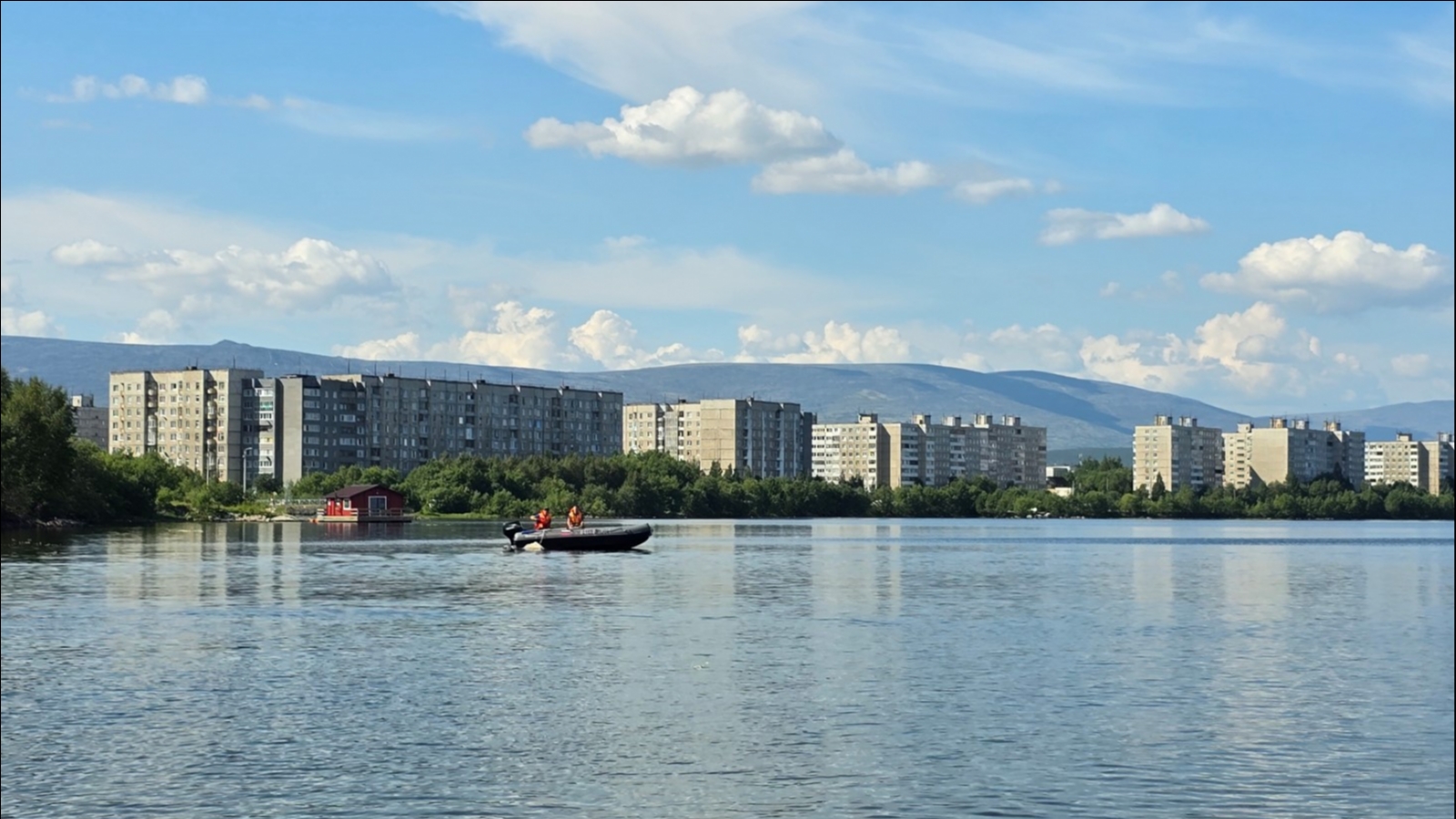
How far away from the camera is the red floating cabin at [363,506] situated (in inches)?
6471

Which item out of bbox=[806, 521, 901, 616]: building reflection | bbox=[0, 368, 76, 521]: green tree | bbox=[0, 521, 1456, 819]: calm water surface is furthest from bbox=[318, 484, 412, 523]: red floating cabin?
bbox=[0, 521, 1456, 819]: calm water surface

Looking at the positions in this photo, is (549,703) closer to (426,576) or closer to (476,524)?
(426,576)

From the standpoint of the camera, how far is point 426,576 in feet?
240

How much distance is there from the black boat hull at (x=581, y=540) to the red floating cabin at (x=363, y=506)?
64129mm

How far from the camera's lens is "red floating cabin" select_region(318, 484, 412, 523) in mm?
164375

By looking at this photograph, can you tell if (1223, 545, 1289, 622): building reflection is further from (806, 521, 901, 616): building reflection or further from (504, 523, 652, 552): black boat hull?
(504, 523, 652, 552): black boat hull

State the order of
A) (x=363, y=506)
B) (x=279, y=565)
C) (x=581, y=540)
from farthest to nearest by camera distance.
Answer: (x=363, y=506) < (x=581, y=540) < (x=279, y=565)

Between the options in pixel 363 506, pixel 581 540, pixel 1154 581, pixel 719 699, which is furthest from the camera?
pixel 363 506

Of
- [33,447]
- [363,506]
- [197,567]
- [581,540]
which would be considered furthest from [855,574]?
[363,506]

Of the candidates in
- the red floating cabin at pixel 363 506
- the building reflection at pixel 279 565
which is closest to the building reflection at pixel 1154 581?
the building reflection at pixel 279 565

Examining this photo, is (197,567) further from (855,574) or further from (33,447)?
(33,447)

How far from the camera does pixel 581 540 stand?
104 meters

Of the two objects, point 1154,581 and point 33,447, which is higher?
point 33,447

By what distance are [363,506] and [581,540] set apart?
2635 inches
